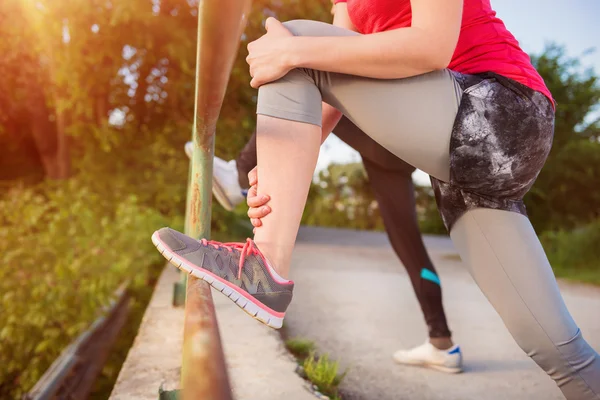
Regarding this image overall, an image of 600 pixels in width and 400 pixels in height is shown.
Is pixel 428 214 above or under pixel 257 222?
under

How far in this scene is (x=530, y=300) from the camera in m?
1.14

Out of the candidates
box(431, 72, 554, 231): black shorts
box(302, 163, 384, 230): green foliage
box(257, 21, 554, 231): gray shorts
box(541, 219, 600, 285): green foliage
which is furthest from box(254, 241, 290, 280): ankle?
box(302, 163, 384, 230): green foliage

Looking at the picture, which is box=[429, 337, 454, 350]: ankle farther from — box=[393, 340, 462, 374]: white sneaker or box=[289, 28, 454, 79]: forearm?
box=[289, 28, 454, 79]: forearm

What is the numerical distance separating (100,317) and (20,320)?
0.45 metres

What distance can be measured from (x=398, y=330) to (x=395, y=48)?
1986 millimetres

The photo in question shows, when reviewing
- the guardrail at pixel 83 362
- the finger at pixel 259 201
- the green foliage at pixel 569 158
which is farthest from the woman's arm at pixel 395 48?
the green foliage at pixel 569 158

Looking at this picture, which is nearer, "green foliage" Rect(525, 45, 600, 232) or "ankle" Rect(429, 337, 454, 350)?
"ankle" Rect(429, 337, 454, 350)

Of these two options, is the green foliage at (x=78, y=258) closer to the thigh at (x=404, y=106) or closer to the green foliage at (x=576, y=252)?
the thigh at (x=404, y=106)

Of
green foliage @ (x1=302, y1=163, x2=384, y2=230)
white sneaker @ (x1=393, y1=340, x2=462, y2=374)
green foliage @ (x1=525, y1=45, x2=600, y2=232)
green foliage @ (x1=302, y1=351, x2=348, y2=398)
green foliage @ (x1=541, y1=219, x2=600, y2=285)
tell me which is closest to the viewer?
green foliage @ (x1=302, y1=351, x2=348, y2=398)

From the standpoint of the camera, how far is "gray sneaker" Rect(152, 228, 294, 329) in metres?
1.10

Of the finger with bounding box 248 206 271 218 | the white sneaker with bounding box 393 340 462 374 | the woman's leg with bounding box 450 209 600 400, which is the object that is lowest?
the white sneaker with bounding box 393 340 462 374

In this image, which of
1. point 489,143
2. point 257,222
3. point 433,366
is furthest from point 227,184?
point 489,143

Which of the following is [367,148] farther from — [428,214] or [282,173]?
[428,214]

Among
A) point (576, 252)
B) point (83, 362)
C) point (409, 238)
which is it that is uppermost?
point (409, 238)
